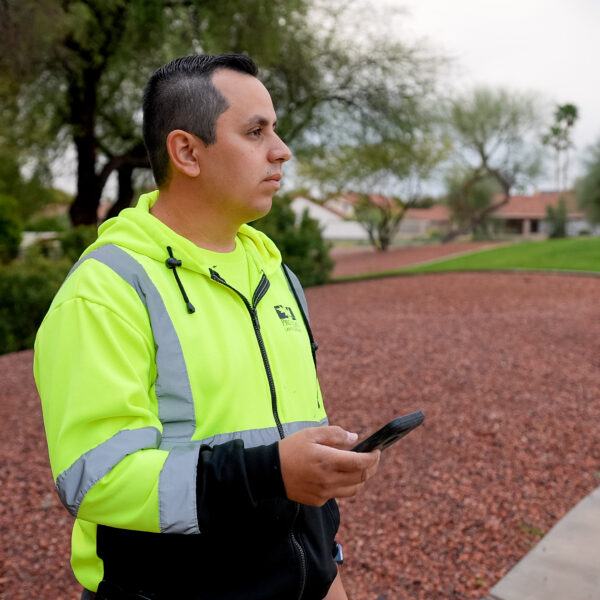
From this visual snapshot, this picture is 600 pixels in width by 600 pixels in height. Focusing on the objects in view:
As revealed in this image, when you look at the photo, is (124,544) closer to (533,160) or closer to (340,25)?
(340,25)

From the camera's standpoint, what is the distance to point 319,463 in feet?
3.83

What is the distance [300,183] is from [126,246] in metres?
31.4

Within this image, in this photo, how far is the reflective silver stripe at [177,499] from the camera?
3.83ft

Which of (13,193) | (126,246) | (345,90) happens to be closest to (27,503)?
(126,246)

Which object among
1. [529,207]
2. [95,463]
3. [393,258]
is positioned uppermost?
[95,463]

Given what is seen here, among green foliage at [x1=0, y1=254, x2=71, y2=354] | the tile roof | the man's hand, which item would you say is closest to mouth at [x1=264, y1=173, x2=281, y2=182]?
the man's hand

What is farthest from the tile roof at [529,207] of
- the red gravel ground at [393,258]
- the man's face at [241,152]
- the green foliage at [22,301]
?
the man's face at [241,152]

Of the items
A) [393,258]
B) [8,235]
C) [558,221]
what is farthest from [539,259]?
[558,221]

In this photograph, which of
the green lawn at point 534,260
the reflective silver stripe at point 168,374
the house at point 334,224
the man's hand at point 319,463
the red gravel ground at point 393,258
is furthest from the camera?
the house at point 334,224

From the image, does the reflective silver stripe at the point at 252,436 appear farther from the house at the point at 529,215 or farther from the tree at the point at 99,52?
the house at the point at 529,215

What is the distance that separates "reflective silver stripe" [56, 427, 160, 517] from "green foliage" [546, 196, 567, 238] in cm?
4404

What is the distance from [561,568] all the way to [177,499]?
279cm

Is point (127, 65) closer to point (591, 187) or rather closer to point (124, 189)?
point (124, 189)

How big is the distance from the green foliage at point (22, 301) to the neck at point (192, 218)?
28.0ft
